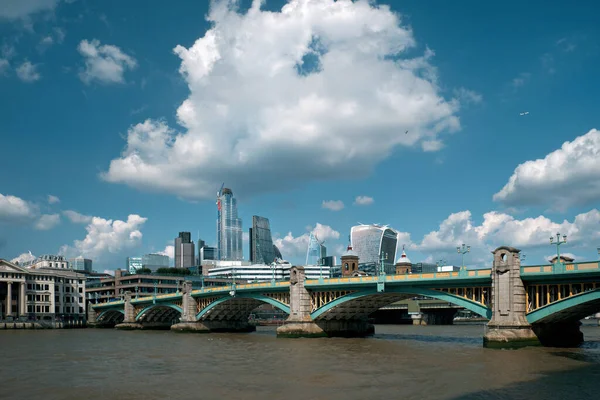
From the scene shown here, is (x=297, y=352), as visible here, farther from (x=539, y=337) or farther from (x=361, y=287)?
(x=539, y=337)

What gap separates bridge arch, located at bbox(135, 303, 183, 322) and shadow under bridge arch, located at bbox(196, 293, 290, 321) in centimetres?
2078

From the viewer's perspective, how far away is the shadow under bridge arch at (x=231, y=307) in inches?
4378

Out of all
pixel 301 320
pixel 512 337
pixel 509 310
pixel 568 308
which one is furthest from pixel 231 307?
pixel 568 308

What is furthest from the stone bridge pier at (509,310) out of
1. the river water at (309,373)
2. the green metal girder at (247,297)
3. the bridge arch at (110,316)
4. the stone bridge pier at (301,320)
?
the bridge arch at (110,316)

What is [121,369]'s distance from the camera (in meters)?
55.5

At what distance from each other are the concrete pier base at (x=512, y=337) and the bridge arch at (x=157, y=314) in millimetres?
91923

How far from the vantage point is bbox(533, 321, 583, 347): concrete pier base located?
6538 centimetres

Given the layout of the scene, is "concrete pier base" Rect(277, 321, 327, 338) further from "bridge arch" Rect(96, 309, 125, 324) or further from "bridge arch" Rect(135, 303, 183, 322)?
"bridge arch" Rect(96, 309, 125, 324)

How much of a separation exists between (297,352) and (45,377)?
27716mm

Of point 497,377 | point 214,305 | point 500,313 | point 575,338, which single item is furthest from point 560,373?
point 214,305

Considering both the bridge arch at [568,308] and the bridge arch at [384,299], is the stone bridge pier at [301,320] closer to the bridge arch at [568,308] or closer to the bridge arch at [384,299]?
the bridge arch at [384,299]

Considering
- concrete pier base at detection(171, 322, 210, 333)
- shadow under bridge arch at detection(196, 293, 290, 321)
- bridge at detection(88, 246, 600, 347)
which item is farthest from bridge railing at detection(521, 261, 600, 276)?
concrete pier base at detection(171, 322, 210, 333)

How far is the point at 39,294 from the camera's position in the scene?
178m

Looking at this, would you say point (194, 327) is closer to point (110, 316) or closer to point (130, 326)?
point (130, 326)
